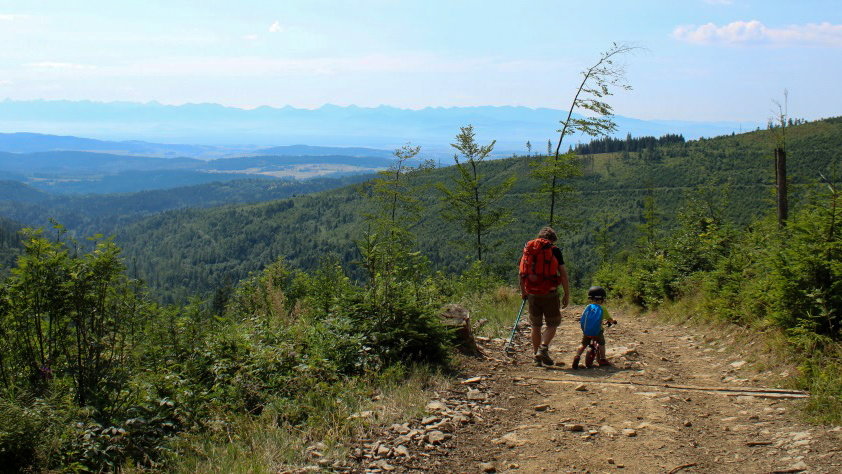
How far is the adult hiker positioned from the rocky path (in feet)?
1.39

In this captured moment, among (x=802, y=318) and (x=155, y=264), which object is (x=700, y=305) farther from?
(x=155, y=264)

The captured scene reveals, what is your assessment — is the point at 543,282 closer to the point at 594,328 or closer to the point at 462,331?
the point at 594,328

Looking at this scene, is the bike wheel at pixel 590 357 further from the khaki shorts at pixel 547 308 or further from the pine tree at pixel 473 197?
the pine tree at pixel 473 197

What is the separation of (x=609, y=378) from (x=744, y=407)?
4.87 feet

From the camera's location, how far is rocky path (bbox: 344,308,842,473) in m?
3.78

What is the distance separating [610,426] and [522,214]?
84.3m

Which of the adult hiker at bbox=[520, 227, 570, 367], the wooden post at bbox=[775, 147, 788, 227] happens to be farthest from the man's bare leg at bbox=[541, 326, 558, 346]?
the wooden post at bbox=[775, 147, 788, 227]

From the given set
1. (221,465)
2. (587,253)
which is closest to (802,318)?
(221,465)

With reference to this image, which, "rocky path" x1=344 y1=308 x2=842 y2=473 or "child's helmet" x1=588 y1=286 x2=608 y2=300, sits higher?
"child's helmet" x1=588 y1=286 x2=608 y2=300

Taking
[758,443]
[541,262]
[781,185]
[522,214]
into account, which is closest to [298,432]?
[758,443]

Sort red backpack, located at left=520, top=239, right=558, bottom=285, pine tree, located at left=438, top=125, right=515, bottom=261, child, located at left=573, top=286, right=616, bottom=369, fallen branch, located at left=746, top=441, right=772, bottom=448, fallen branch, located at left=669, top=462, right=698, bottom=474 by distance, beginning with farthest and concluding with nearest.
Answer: pine tree, located at left=438, top=125, right=515, bottom=261 → red backpack, located at left=520, top=239, right=558, bottom=285 → child, located at left=573, top=286, right=616, bottom=369 → fallen branch, located at left=746, top=441, right=772, bottom=448 → fallen branch, located at left=669, top=462, right=698, bottom=474

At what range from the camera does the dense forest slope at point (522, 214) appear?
58.6 m

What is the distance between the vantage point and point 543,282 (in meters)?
6.84

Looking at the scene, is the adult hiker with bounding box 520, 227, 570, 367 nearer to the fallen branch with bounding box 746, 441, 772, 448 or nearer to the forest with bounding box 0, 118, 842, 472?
the forest with bounding box 0, 118, 842, 472
